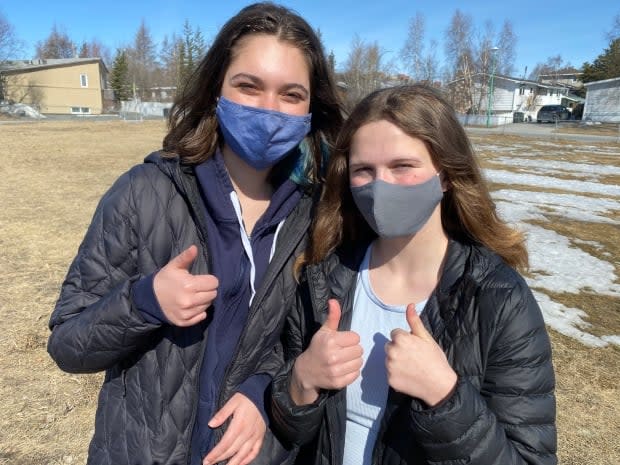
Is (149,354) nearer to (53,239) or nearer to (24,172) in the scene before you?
(53,239)

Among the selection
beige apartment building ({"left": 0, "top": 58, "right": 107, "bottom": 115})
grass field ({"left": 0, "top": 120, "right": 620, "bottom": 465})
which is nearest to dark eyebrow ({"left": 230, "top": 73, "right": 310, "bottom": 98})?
grass field ({"left": 0, "top": 120, "right": 620, "bottom": 465})

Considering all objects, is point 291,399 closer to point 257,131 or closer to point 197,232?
point 197,232

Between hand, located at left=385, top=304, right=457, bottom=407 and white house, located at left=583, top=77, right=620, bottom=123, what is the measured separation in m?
53.7

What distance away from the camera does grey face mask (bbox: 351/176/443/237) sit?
5.34 ft

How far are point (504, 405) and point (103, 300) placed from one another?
1265 mm

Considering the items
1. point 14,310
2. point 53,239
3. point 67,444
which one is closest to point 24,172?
point 53,239

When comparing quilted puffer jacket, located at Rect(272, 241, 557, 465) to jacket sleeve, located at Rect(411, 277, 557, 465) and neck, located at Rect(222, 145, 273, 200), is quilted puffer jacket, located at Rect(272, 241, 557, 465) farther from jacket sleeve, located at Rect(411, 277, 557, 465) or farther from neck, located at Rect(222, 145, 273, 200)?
neck, located at Rect(222, 145, 273, 200)

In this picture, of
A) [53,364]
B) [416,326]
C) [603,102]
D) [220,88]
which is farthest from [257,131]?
[603,102]

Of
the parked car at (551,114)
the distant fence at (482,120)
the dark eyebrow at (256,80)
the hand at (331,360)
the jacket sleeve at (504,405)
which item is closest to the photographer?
the jacket sleeve at (504,405)

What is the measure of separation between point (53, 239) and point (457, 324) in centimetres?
710

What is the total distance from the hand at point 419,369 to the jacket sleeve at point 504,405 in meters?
0.03

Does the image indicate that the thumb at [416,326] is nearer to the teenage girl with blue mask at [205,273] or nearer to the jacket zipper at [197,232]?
the teenage girl with blue mask at [205,273]

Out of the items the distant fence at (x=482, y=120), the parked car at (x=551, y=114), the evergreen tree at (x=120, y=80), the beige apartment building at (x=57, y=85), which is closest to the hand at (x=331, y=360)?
the distant fence at (x=482, y=120)

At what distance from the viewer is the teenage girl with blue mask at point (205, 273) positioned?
1.48 metres
